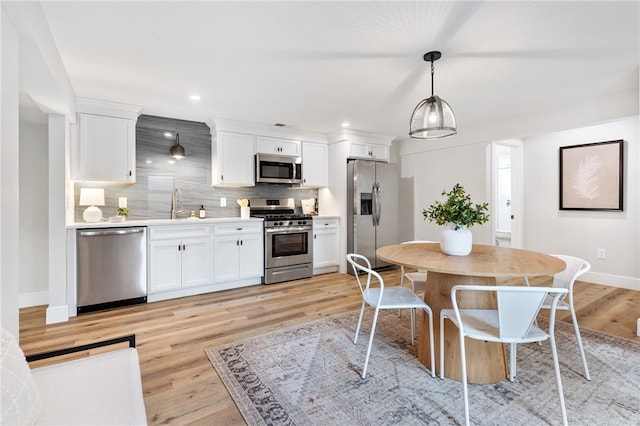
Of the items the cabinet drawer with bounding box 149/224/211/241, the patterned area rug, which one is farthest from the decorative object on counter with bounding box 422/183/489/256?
the cabinet drawer with bounding box 149/224/211/241

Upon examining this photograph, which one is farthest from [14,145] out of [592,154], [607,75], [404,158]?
[592,154]

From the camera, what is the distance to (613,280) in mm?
4086

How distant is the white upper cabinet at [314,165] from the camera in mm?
4918

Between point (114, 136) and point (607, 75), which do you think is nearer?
point (607, 75)

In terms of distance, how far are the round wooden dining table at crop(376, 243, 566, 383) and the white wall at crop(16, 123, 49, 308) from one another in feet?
12.4

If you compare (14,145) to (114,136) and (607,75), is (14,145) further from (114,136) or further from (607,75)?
(607,75)

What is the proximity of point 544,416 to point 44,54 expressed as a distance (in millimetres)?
3502

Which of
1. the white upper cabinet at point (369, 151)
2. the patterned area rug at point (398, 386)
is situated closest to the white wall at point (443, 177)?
the white upper cabinet at point (369, 151)

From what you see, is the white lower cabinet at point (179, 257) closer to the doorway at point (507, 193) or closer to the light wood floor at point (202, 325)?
the light wood floor at point (202, 325)

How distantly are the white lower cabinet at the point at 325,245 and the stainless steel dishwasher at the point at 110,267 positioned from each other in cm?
231

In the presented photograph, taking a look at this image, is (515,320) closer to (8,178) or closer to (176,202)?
(8,178)

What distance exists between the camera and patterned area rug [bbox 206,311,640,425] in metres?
1.65

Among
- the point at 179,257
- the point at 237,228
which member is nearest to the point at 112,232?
the point at 179,257

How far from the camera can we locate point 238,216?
4.59 m
